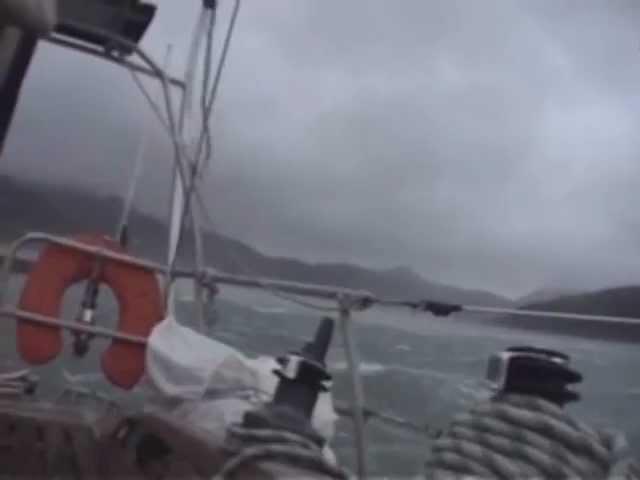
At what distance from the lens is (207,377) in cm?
243

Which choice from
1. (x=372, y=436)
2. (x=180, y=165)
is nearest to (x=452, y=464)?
(x=180, y=165)

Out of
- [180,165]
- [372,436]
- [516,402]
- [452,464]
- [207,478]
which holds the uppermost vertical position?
[180,165]

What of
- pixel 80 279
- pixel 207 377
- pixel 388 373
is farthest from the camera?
pixel 388 373

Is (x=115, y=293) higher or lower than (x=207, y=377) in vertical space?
higher

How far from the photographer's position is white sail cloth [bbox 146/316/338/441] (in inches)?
87.7

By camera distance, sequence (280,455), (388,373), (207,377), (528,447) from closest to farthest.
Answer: (528,447)
(280,455)
(207,377)
(388,373)

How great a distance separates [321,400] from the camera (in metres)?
2.35

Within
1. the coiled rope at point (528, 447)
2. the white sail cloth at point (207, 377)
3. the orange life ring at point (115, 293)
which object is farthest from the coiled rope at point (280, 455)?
the orange life ring at point (115, 293)

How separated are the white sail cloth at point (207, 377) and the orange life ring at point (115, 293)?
16.0 inches

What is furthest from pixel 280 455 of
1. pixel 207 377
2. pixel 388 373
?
pixel 388 373

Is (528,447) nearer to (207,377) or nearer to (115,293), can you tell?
(207,377)

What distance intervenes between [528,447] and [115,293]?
210 centimetres

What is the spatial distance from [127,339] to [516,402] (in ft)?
6.30

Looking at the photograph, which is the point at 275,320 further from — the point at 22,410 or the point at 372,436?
the point at 22,410
